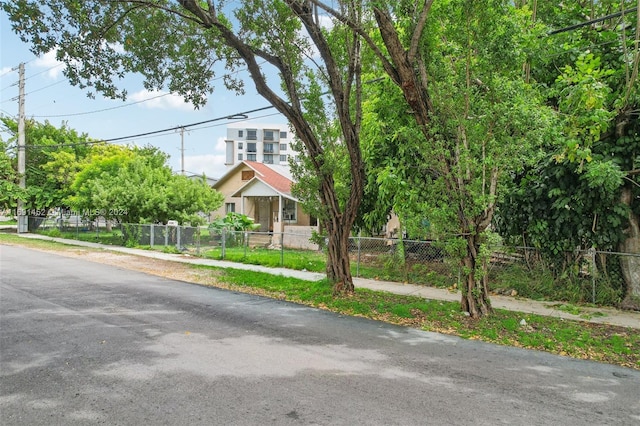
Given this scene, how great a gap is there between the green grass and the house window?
626 inches

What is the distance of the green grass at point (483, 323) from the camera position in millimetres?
5770

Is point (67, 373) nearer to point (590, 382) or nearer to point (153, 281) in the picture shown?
point (590, 382)

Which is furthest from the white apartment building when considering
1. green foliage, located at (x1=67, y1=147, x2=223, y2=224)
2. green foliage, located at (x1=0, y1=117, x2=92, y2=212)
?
green foliage, located at (x1=67, y1=147, x2=223, y2=224)

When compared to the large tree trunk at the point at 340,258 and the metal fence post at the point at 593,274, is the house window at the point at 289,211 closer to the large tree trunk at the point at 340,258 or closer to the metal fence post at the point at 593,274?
the large tree trunk at the point at 340,258

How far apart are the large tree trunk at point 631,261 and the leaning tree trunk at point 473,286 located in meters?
3.29

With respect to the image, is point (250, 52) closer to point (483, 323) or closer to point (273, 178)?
point (483, 323)

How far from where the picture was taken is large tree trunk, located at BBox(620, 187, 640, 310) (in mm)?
8156

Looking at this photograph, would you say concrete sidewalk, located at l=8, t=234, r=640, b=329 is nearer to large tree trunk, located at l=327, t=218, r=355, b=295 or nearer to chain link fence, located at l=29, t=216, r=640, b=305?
chain link fence, located at l=29, t=216, r=640, b=305

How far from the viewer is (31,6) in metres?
7.97

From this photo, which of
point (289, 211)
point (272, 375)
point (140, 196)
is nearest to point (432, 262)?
point (272, 375)

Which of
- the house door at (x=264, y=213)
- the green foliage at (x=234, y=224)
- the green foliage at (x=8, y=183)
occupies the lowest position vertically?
the green foliage at (x=234, y=224)

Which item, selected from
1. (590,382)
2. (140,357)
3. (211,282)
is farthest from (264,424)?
(211,282)

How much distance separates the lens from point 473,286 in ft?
23.3

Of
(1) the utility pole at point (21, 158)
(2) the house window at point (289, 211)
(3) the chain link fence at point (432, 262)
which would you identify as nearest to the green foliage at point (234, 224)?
(3) the chain link fence at point (432, 262)
